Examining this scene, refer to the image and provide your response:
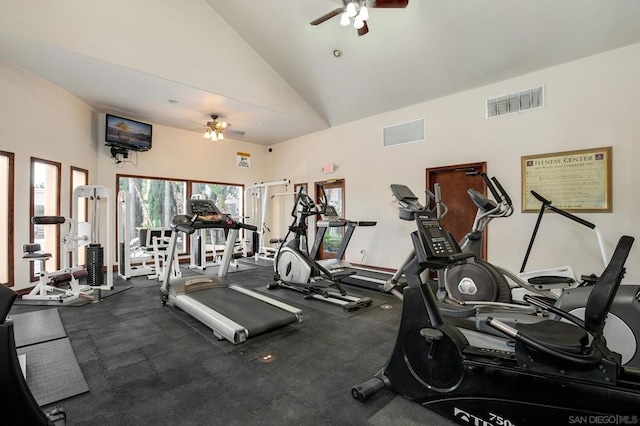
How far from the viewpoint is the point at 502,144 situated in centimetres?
485

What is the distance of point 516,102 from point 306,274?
428cm

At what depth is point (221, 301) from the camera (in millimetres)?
3785

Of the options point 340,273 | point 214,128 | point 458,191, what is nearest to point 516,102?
point 458,191

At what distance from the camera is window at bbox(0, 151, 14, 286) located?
446 centimetres

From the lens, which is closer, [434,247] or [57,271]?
[434,247]

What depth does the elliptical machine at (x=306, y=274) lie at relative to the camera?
443cm

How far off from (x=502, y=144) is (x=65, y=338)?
20.8 feet

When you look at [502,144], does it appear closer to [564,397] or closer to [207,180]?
[564,397]

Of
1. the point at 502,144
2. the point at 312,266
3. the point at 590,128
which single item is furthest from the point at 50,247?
the point at 590,128

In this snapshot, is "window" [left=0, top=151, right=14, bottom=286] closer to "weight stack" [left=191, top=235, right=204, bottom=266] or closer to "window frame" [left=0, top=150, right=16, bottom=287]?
"window frame" [left=0, top=150, right=16, bottom=287]

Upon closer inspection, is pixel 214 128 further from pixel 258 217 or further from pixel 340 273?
pixel 340 273

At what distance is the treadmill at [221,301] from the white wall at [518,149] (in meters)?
3.34

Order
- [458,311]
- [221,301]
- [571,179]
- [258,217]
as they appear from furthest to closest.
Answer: [258,217] → [571,179] → [221,301] → [458,311]

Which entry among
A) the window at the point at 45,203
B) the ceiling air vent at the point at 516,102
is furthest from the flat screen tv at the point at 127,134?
the ceiling air vent at the point at 516,102
